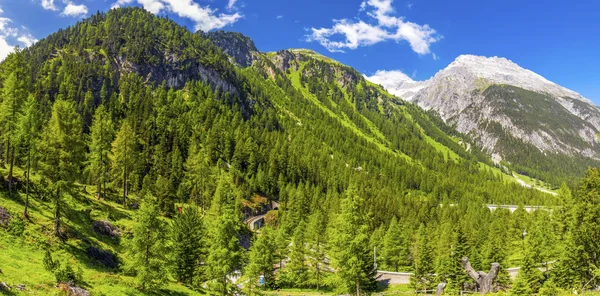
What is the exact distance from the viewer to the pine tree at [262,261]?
2045 inches

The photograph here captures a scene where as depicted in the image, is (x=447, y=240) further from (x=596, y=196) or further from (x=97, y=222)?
(x=97, y=222)

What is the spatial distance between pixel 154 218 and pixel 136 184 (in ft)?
179

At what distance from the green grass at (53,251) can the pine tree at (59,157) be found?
2302 mm

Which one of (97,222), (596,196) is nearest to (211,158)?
(97,222)

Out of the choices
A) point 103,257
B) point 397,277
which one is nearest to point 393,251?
point 397,277

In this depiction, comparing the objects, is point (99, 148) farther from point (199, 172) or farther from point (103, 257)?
point (103, 257)

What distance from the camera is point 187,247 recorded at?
4569 cm

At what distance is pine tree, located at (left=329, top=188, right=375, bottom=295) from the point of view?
33.5 meters

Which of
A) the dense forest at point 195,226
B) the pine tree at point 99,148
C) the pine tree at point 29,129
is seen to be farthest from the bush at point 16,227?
the pine tree at point 99,148

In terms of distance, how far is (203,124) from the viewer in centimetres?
15888

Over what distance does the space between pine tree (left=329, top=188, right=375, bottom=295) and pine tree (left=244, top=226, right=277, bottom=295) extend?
1925 cm

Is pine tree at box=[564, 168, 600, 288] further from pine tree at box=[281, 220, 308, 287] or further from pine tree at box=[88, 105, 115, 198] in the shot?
pine tree at box=[88, 105, 115, 198]

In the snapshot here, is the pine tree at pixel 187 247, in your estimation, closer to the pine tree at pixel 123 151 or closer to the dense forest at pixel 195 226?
the dense forest at pixel 195 226

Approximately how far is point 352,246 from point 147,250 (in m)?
19.8
